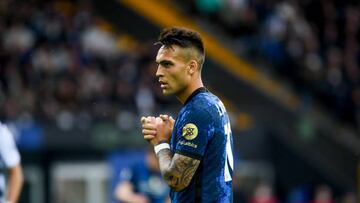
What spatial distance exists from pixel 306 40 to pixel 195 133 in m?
16.5

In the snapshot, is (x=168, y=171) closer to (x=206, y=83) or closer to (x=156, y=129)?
(x=156, y=129)

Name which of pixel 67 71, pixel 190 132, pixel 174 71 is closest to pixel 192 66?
pixel 174 71

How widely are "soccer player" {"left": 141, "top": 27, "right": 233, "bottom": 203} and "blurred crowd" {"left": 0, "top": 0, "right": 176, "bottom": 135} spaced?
1332 centimetres

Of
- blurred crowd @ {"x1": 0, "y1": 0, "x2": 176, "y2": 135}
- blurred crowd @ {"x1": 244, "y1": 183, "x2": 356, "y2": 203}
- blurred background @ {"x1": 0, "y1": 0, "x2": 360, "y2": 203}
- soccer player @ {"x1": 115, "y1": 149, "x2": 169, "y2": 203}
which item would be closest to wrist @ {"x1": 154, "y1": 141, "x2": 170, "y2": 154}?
soccer player @ {"x1": 115, "y1": 149, "x2": 169, "y2": 203}

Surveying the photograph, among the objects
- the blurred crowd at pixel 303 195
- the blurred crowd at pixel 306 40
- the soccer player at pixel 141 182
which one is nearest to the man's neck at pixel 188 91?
the soccer player at pixel 141 182

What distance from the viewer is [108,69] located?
70.5 feet

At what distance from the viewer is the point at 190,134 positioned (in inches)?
253

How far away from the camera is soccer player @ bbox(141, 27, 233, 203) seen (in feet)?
21.2

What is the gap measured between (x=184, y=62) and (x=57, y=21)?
1618 cm

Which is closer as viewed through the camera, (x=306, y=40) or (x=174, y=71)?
(x=174, y=71)

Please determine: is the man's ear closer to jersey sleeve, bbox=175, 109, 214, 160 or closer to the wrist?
jersey sleeve, bbox=175, 109, 214, 160

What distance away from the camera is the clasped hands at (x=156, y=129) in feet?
21.8

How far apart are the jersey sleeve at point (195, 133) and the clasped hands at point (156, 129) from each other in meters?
0.19

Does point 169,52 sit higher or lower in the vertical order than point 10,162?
higher
